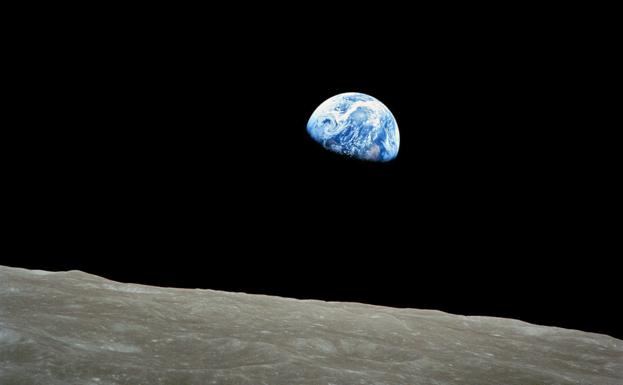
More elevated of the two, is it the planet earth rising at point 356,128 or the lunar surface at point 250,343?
the planet earth rising at point 356,128

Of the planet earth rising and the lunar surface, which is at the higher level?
the planet earth rising

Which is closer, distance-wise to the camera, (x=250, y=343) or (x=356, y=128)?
(x=250, y=343)

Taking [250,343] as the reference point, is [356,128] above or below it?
above

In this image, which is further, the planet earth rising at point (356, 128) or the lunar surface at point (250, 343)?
the planet earth rising at point (356, 128)
